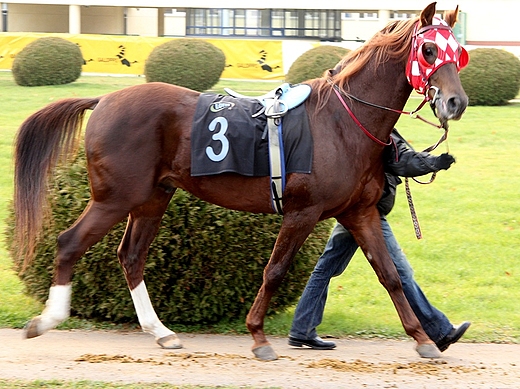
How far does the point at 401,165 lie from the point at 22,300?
133 inches

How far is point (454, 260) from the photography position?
25.9ft

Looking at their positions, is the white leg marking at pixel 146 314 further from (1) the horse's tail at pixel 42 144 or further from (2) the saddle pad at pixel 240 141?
(2) the saddle pad at pixel 240 141

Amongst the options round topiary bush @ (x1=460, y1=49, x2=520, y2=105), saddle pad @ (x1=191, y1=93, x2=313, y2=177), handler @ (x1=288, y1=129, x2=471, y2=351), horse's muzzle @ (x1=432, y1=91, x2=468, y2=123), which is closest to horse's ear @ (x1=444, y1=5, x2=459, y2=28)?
horse's muzzle @ (x1=432, y1=91, x2=468, y2=123)

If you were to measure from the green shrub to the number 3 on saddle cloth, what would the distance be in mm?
641

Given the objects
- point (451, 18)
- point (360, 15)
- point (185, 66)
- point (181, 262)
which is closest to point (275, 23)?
point (360, 15)

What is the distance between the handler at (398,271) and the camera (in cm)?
514

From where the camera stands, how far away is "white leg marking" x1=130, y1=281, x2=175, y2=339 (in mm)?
5539

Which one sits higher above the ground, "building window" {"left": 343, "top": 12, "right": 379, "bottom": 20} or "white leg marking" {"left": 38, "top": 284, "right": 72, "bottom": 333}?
"building window" {"left": 343, "top": 12, "right": 379, "bottom": 20}

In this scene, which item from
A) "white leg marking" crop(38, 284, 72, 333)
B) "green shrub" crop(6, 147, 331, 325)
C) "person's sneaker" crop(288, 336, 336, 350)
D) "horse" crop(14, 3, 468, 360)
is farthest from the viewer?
"green shrub" crop(6, 147, 331, 325)

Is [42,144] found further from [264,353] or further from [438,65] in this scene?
[438,65]

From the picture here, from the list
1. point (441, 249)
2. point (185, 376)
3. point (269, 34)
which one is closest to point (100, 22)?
point (269, 34)

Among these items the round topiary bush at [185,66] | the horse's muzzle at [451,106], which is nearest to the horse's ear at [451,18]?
the horse's muzzle at [451,106]

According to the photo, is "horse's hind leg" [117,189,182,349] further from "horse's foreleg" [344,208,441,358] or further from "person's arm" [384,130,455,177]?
"person's arm" [384,130,455,177]

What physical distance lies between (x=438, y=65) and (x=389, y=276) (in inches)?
54.2
